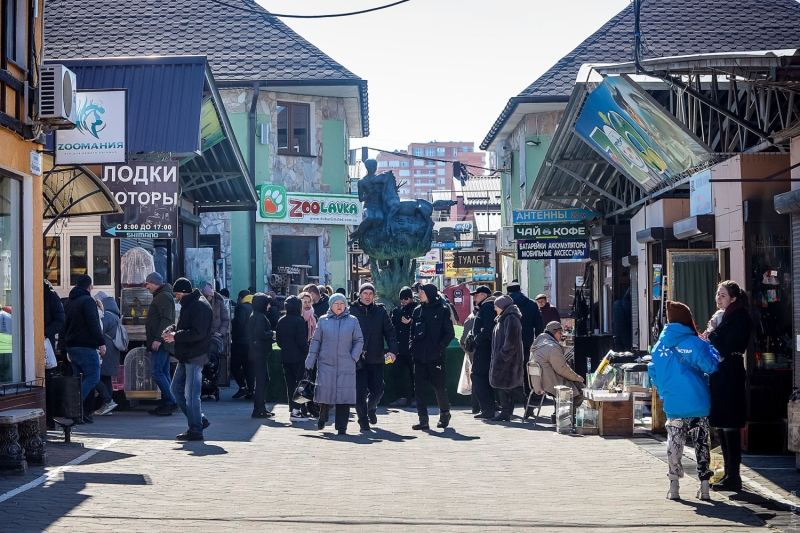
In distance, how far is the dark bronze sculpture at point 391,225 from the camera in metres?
20.6

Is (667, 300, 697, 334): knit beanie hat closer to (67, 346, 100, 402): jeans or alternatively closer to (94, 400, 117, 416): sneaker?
(67, 346, 100, 402): jeans

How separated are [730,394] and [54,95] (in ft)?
23.8

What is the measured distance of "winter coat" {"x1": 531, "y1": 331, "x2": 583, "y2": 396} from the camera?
1445cm

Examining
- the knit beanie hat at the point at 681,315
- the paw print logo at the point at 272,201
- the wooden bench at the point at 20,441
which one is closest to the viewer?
the knit beanie hat at the point at 681,315

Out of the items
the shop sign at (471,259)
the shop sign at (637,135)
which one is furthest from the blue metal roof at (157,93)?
the shop sign at (471,259)

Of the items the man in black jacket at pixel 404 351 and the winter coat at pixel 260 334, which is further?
the man in black jacket at pixel 404 351

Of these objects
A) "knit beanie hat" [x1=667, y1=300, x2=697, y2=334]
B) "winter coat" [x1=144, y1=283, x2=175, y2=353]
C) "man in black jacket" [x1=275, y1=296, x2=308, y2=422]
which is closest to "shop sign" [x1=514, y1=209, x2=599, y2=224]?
"man in black jacket" [x1=275, y1=296, x2=308, y2=422]

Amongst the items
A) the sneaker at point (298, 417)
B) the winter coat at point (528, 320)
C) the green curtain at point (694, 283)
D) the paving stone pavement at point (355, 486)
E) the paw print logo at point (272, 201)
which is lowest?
the sneaker at point (298, 417)

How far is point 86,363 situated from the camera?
45.5 feet

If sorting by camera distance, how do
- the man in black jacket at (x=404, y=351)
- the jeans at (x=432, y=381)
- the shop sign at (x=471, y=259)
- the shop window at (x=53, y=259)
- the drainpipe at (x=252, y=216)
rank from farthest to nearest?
1. the shop sign at (x=471, y=259)
2. the drainpipe at (x=252, y=216)
3. the shop window at (x=53, y=259)
4. the man in black jacket at (x=404, y=351)
5. the jeans at (x=432, y=381)

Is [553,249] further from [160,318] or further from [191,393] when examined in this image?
[191,393]

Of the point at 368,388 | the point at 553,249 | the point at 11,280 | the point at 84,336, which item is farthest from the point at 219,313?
the point at 11,280

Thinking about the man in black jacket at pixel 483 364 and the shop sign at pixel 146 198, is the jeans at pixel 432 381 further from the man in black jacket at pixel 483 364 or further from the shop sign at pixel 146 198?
the shop sign at pixel 146 198

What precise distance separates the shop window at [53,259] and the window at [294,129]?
15268mm
